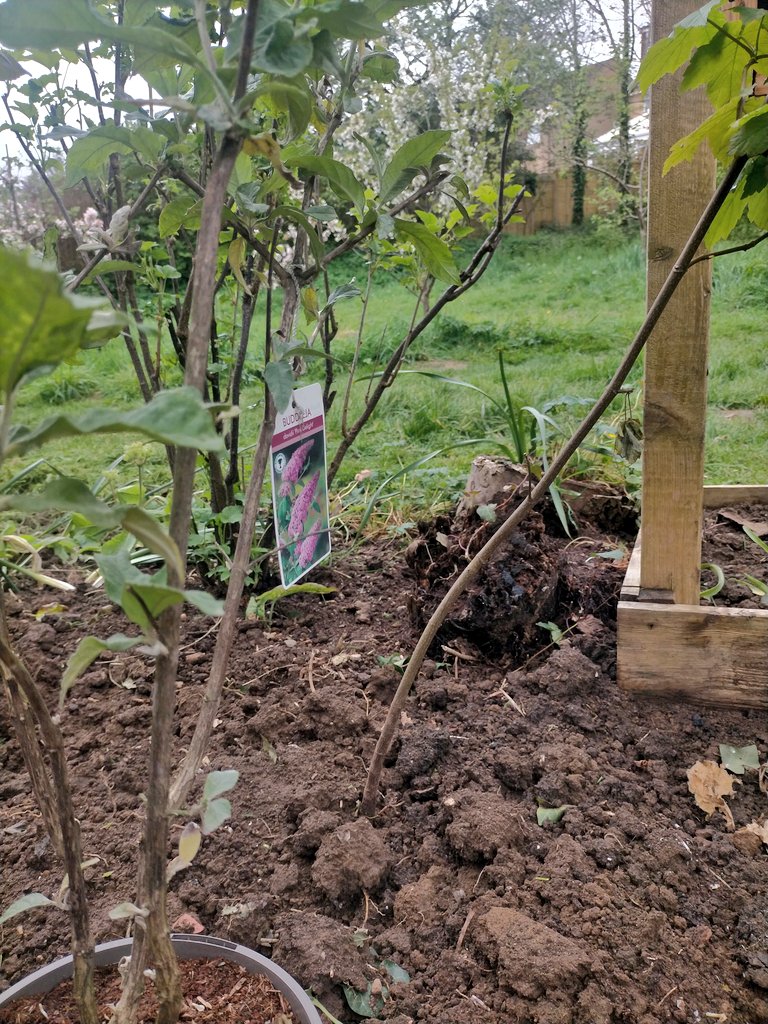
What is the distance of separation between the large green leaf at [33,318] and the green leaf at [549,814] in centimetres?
132

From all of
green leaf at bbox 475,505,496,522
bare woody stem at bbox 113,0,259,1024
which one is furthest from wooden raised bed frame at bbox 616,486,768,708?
bare woody stem at bbox 113,0,259,1024

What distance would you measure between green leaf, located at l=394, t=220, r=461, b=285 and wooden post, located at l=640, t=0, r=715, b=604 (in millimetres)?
747

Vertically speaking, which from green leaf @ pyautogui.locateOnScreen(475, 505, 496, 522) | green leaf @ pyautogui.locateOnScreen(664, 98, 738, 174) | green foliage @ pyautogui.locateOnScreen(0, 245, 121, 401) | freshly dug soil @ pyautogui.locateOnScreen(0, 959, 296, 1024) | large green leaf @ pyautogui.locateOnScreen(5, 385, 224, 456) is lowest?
freshly dug soil @ pyautogui.locateOnScreen(0, 959, 296, 1024)

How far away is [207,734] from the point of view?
1089mm

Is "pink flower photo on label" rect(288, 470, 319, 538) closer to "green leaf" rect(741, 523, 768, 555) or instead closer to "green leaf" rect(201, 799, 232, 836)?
"green leaf" rect(201, 799, 232, 836)

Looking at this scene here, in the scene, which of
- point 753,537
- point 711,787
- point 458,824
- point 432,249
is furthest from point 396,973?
point 753,537

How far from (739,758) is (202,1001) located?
1200 millimetres

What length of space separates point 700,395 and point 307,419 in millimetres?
916

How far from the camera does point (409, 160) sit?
1.22 m

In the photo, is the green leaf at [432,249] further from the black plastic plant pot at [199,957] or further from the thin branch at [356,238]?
the black plastic plant pot at [199,957]

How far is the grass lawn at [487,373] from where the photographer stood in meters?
3.92

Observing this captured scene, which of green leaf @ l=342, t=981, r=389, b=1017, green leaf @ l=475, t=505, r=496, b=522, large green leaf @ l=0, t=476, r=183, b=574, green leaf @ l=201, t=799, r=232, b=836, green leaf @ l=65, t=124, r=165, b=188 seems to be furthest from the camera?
green leaf @ l=475, t=505, r=496, b=522

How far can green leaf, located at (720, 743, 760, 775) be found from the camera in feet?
5.61

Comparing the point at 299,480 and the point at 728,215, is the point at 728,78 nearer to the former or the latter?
the point at 728,215
